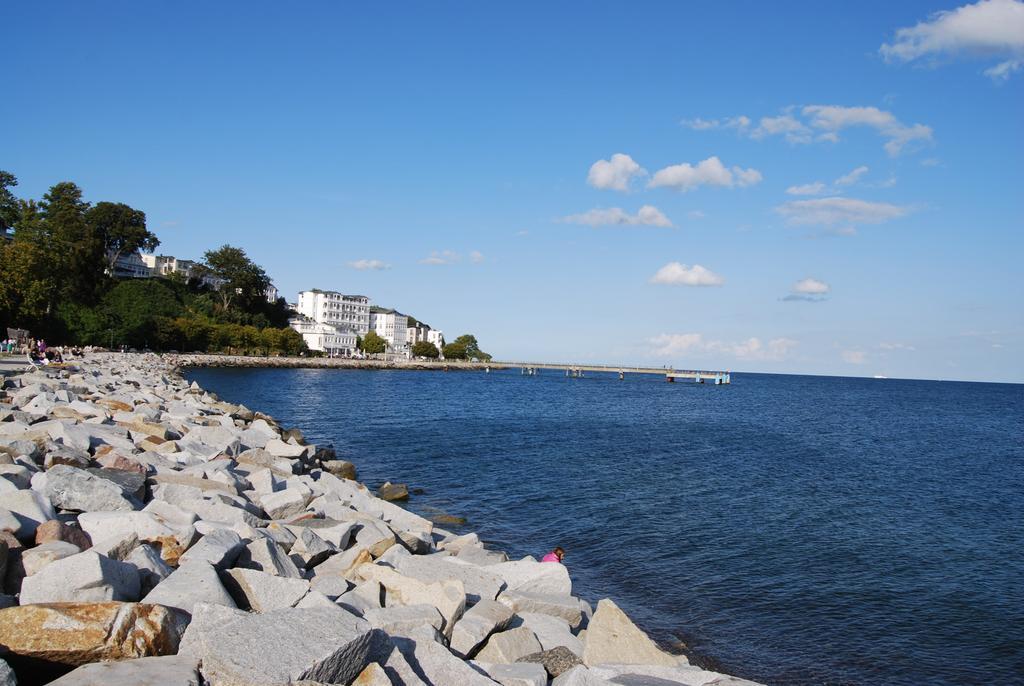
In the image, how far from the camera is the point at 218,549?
22.7 feet

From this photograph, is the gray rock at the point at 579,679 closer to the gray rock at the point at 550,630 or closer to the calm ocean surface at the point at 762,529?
the gray rock at the point at 550,630

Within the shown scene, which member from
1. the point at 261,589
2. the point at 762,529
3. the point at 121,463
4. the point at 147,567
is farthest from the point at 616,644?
the point at 762,529

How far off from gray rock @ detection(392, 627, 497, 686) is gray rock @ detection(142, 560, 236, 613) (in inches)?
61.3

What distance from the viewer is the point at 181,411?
2189cm

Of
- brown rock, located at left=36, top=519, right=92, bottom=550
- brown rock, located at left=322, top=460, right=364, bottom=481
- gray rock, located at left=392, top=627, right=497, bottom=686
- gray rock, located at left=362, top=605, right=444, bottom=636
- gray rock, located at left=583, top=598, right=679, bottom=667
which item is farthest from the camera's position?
brown rock, located at left=322, top=460, right=364, bottom=481

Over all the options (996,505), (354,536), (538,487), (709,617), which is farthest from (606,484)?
(354,536)

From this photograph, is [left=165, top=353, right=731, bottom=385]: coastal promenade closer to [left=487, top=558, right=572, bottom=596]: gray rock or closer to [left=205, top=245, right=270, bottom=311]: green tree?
[left=205, top=245, right=270, bottom=311]: green tree

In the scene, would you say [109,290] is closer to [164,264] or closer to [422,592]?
[164,264]

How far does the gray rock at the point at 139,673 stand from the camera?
14.1ft

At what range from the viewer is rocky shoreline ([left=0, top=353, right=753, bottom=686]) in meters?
4.70

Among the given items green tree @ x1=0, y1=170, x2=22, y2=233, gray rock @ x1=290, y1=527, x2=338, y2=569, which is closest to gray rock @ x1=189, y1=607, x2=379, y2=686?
gray rock @ x1=290, y1=527, x2=338, y2=569

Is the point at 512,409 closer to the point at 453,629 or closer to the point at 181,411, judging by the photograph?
the point at 181,411

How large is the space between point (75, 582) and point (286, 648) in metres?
1.98

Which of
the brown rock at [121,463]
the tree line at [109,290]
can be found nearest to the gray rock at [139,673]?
the brown rock at [121,463]
